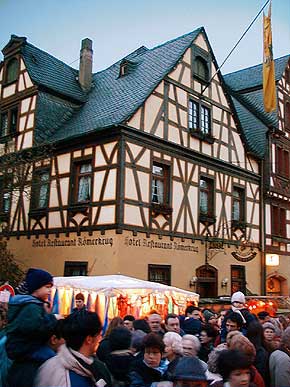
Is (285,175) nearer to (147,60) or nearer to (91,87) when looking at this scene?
(147,60)

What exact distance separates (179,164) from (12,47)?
27.1 ft

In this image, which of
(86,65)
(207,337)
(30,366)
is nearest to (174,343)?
(207,337)

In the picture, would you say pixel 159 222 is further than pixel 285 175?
No

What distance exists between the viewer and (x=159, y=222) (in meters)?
14.1

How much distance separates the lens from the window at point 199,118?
1614cm

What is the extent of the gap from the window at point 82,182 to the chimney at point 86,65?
5.11 meters

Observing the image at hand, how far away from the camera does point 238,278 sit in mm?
17203

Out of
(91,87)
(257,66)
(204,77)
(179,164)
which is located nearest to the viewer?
(179,164)

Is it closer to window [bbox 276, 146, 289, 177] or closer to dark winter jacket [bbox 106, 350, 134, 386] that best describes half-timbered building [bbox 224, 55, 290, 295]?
window [bbox 276, 146, 289, 177]

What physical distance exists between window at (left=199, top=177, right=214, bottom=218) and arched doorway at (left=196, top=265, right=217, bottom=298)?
6.20 feet

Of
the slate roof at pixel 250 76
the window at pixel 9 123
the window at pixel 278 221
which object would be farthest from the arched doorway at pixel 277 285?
the window at pixel 9 123

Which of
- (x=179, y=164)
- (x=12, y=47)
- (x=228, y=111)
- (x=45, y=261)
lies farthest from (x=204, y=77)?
(x=45, y=261)

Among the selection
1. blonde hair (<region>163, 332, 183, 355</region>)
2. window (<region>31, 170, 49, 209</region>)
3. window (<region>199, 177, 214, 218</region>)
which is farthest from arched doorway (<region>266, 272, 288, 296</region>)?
blonde hair (<region>163, 332, 183, 355</region>)

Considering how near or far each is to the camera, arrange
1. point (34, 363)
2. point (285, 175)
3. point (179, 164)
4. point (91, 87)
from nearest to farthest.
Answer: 1. point (34, 363)
2. point (179, 164)
3. point (91, 87)
4. point (285, 175)
